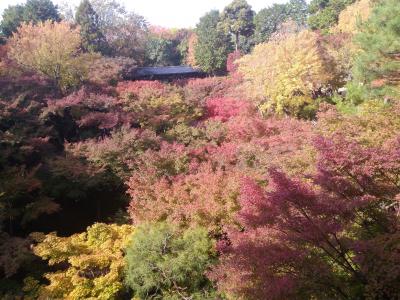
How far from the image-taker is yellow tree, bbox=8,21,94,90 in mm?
22062

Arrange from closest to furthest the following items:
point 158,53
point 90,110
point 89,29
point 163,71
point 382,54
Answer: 1. point 382,54
2. point 90,110
3. point 89,29
4. point 163,71
5. point 158,53

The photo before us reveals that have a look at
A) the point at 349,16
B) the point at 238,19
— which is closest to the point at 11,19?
the point at 238,19

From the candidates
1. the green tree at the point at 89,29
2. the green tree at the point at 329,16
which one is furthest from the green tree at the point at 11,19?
the green tree at the point at 329,16

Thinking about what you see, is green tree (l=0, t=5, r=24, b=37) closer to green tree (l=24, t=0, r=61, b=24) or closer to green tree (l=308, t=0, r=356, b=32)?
green tree (l=24, t=0, r=61, b=24)

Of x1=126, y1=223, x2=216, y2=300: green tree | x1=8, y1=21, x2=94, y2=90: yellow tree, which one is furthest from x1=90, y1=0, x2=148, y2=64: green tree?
Result: x1=126, y1=223, x2=216, y2=300: green tree

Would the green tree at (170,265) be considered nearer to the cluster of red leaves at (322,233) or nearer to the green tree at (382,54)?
the cluster of red leaves at (322,233)

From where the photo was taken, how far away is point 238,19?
43.3 metres

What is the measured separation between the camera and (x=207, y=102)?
24.0 metres

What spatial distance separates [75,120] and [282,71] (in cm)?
1171

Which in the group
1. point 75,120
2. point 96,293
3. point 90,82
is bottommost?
point 96,293

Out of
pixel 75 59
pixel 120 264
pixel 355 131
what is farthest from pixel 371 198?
pixel 75 59

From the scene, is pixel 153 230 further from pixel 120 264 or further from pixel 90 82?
pixel 90 82

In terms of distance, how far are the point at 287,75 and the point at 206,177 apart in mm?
11378

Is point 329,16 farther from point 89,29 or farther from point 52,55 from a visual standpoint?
point 52,55
